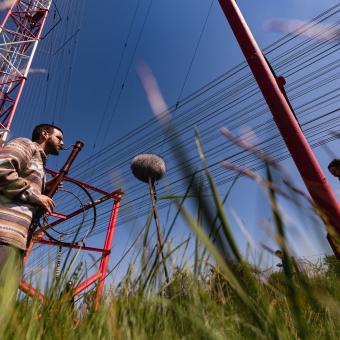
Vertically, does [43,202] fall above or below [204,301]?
above

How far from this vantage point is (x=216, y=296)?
3.48 ft

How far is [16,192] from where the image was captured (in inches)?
89.9

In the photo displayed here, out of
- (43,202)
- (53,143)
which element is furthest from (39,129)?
(43,202)

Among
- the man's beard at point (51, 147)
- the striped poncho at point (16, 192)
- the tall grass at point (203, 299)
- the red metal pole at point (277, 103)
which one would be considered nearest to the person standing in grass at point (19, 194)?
the striped poncho at point (16, 192)

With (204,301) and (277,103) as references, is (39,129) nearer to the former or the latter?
(277,103)

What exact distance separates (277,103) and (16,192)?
9.56 ft

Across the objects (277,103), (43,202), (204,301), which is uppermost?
(277,103)

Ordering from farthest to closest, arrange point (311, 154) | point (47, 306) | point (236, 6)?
point (236, 6)
point (311, 154)
point (47, 306)

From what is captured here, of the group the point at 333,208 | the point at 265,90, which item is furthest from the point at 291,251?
the point at 265,90

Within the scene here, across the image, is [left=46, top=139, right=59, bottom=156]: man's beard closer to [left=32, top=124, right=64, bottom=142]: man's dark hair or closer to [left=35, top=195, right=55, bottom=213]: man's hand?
[left=32, top=124, right=64, bottom=142]: man's dark hair

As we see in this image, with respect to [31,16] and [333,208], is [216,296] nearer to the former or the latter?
[333,208]

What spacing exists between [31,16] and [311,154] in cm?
1931

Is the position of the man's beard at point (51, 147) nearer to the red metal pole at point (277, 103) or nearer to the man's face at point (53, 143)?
the man's face at point (53, 143)

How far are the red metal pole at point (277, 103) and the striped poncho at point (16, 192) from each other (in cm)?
234
